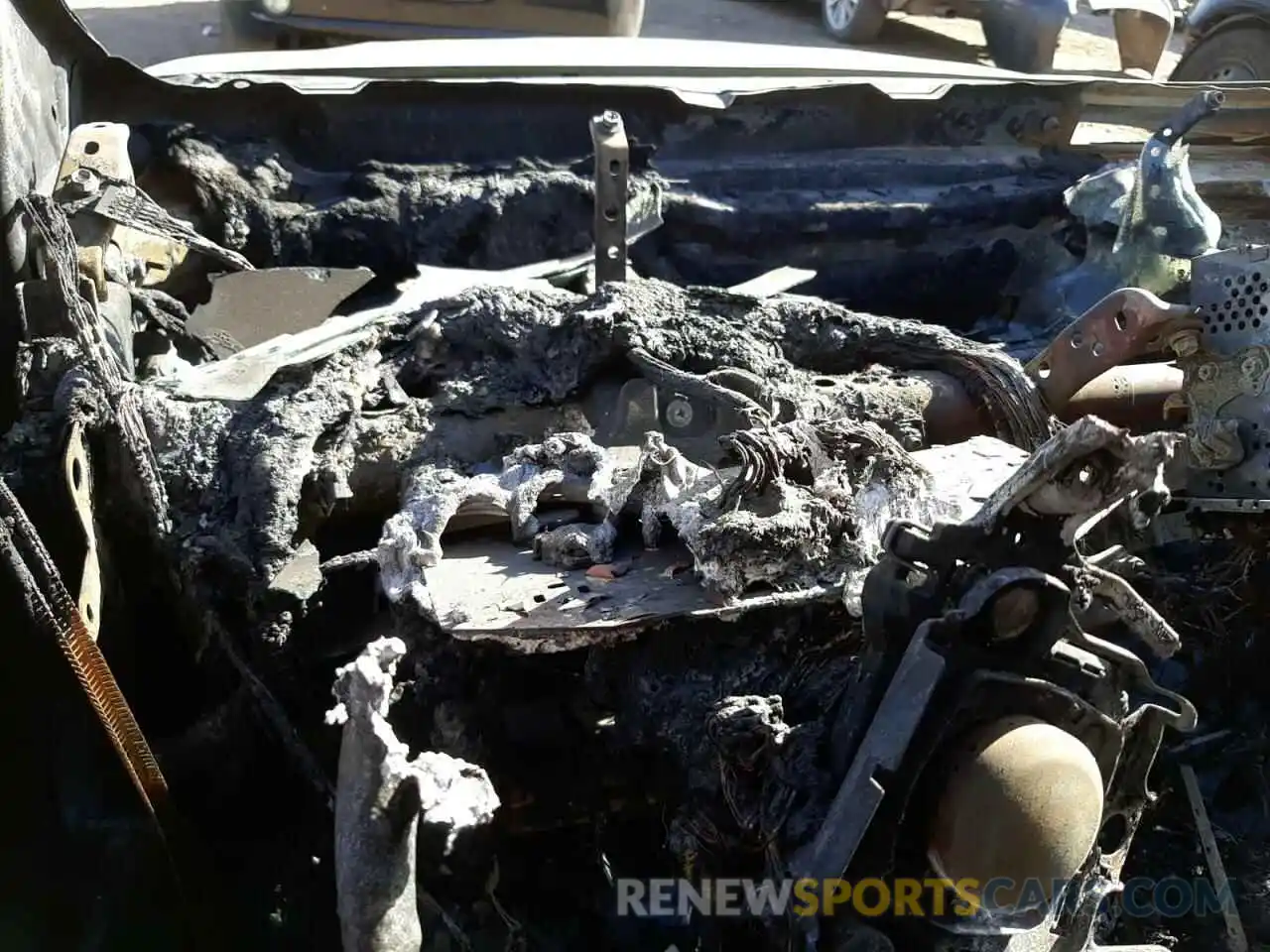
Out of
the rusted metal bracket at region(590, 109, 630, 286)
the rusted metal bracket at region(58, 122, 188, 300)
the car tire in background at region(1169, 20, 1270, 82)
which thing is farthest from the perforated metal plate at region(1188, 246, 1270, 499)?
the car tire in background at region(1169, 20, 1270, 82)

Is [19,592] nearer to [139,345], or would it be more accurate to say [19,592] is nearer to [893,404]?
[139,345]

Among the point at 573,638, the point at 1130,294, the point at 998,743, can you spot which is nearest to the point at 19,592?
the point at 573,638

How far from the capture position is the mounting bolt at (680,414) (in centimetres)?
201

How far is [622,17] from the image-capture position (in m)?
5.30

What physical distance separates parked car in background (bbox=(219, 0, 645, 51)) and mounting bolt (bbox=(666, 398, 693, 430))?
3.52 m

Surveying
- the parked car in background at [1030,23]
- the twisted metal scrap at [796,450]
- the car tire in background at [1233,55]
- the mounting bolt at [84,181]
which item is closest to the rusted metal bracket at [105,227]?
the mounting bolt at [84,181]

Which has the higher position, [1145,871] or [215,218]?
[215,218]

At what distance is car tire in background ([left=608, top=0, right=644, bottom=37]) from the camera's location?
5297 mm

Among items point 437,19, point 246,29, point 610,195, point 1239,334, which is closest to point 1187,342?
point 1239,334

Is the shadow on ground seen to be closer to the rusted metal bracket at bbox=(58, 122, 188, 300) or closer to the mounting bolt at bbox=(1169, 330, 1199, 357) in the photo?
the rusted metal bracket at bbox=(58, 122, 188, 300)

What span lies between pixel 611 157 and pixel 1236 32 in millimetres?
3667

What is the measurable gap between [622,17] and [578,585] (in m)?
4.20

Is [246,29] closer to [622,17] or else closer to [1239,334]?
[622,17]

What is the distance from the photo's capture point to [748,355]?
2062 mm
